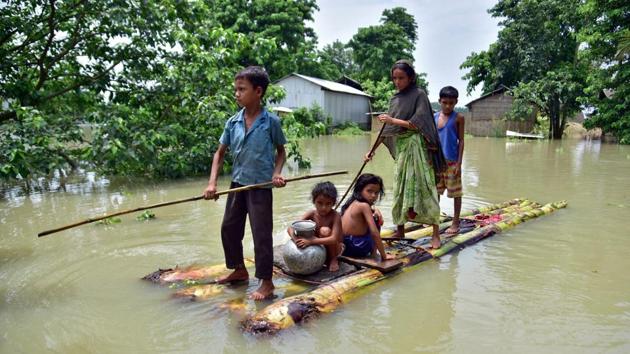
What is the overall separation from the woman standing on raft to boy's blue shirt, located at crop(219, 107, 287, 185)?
1.23 metres

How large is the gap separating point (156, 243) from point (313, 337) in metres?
2.76

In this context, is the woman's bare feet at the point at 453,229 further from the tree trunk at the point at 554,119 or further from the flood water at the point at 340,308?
the tree trunk at the point at 554,119

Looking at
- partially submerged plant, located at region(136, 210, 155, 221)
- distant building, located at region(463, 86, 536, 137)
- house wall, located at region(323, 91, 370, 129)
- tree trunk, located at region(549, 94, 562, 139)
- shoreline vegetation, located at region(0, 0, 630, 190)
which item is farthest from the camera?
house wall, located at region(323, 91, 370, 129)

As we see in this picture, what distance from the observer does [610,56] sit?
54.4ft

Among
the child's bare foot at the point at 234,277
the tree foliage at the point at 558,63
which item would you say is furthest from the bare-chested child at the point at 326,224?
the tree foliage at the point at 558,63

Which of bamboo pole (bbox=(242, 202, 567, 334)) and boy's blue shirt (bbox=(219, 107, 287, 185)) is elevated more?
boy's blue shirt (bbox=(219, 107, 287, 185))

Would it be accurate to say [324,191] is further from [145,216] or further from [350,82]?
[350,82]

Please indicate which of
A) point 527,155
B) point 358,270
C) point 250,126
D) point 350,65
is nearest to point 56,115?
point 250,126

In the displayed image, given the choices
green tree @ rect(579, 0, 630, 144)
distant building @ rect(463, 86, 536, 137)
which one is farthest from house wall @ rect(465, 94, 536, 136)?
green tree @ rect(579, 0, 630, 144)

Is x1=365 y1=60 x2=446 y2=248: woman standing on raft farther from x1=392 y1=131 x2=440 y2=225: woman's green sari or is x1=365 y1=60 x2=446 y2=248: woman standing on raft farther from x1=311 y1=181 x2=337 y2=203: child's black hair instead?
x1=311 y1=181 x2=337 y2=203: child's black hair

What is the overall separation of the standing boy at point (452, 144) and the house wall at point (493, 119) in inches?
838

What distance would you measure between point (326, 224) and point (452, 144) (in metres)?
1.99

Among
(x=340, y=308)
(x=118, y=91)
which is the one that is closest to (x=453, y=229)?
(x=340, y=308)

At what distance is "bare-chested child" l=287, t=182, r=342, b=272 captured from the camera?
11.9 ft
